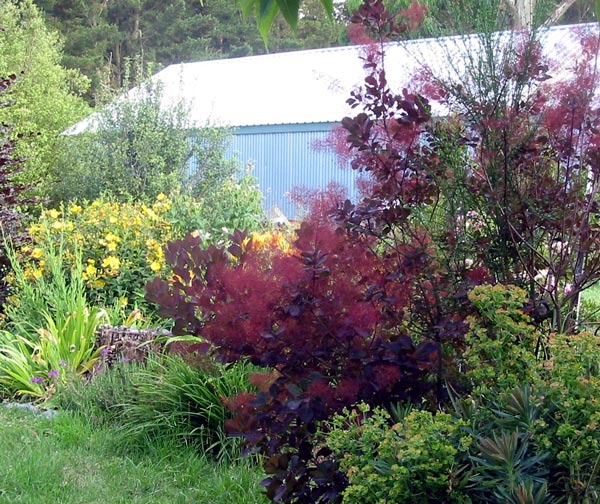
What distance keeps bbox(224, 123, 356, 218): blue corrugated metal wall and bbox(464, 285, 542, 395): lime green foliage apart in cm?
1688

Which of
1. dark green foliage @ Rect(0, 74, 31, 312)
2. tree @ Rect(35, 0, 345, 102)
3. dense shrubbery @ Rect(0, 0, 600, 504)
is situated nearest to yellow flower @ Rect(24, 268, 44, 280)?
dark green foliage @ Rect(0, 74, 31, 312)

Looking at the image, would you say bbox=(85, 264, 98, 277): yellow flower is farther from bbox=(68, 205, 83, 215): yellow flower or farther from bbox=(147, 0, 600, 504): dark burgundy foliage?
bbox=(147, 0, 600, 504): dark burgundy foliage

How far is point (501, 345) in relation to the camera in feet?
8.86

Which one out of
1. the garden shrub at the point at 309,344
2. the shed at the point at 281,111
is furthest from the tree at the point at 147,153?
the garden shrub at the point at 309,344

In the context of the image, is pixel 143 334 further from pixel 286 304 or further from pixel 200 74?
pixel 200 74

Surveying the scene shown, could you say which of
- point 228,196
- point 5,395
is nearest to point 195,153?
point 228,196

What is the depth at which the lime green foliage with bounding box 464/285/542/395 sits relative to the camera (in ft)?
8.69

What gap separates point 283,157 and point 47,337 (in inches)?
602

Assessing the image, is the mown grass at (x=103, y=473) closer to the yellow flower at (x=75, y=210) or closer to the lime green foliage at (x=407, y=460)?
the lime green foliage at (x=407, y=460)

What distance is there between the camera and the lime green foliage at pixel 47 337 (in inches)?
230

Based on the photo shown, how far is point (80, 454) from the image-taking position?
4.41 m

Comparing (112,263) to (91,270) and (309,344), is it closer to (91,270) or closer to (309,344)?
(91,270)

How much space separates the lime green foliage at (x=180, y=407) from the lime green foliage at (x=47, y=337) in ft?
2.89

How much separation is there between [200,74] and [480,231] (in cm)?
2320
